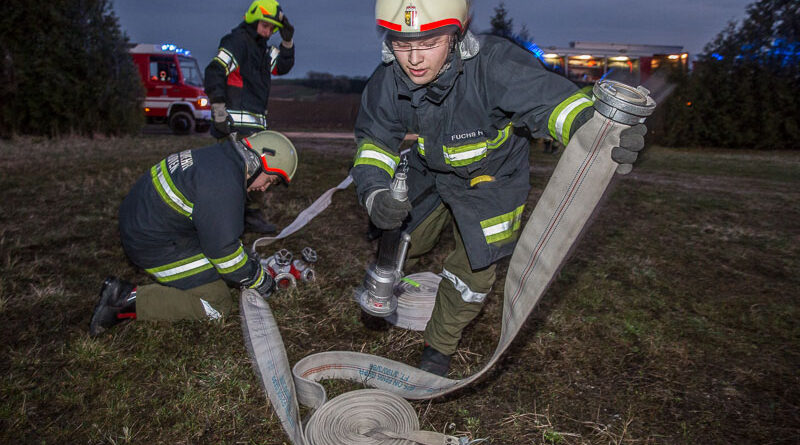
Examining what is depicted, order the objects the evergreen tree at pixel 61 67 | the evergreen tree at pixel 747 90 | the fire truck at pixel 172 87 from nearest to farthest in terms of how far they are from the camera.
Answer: the evergreen tree at pixel 61 67 < the evergreen tree at pixel 747 90 < the fire truck at pixel 172 87

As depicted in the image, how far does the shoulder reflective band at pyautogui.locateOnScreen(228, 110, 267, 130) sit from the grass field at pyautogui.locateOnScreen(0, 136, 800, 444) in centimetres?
132

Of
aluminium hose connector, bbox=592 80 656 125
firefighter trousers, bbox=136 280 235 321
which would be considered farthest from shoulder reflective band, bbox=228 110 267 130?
aluminium hose connector, bbox=592 80 656 125

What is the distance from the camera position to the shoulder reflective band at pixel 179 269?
11.8ft

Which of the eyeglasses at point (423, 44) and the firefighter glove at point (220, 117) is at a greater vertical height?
the eyeglasses at point (423, 44)

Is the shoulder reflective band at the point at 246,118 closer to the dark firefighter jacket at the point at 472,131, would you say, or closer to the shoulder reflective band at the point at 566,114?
the dark firefighter jacket at the point at 472,131

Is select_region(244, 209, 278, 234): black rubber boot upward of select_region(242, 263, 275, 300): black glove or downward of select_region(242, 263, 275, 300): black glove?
downward

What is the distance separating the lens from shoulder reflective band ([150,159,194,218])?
3.29 meters

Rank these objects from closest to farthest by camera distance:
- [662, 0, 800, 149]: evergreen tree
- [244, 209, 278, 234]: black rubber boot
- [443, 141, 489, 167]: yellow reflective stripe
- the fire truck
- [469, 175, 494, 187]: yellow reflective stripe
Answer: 1. [443, 141, 489, 167]: yellow reflective stripe
2. [469, 175, 494, 187]: yellow reflective stripe
3. [244, 209, 278, 234]: black rubber boot
4. [662, 0, 800, 149]: evergreen tree
5. the fire truck

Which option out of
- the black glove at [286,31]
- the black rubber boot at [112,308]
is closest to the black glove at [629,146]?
the black rubber boot at [112,308]

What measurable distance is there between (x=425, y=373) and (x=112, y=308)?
2084 mm

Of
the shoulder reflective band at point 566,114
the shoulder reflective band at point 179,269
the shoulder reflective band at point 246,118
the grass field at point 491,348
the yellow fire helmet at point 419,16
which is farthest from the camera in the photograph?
the shoulder reflective band at point 246,118

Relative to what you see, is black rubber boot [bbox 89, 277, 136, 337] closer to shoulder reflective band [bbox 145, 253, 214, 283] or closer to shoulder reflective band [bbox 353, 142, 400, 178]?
shoulder reflective band [bbox 145, 253, 214, 283]

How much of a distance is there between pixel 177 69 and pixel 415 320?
17.4 m

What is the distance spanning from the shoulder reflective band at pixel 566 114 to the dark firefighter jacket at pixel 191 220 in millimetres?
1950
